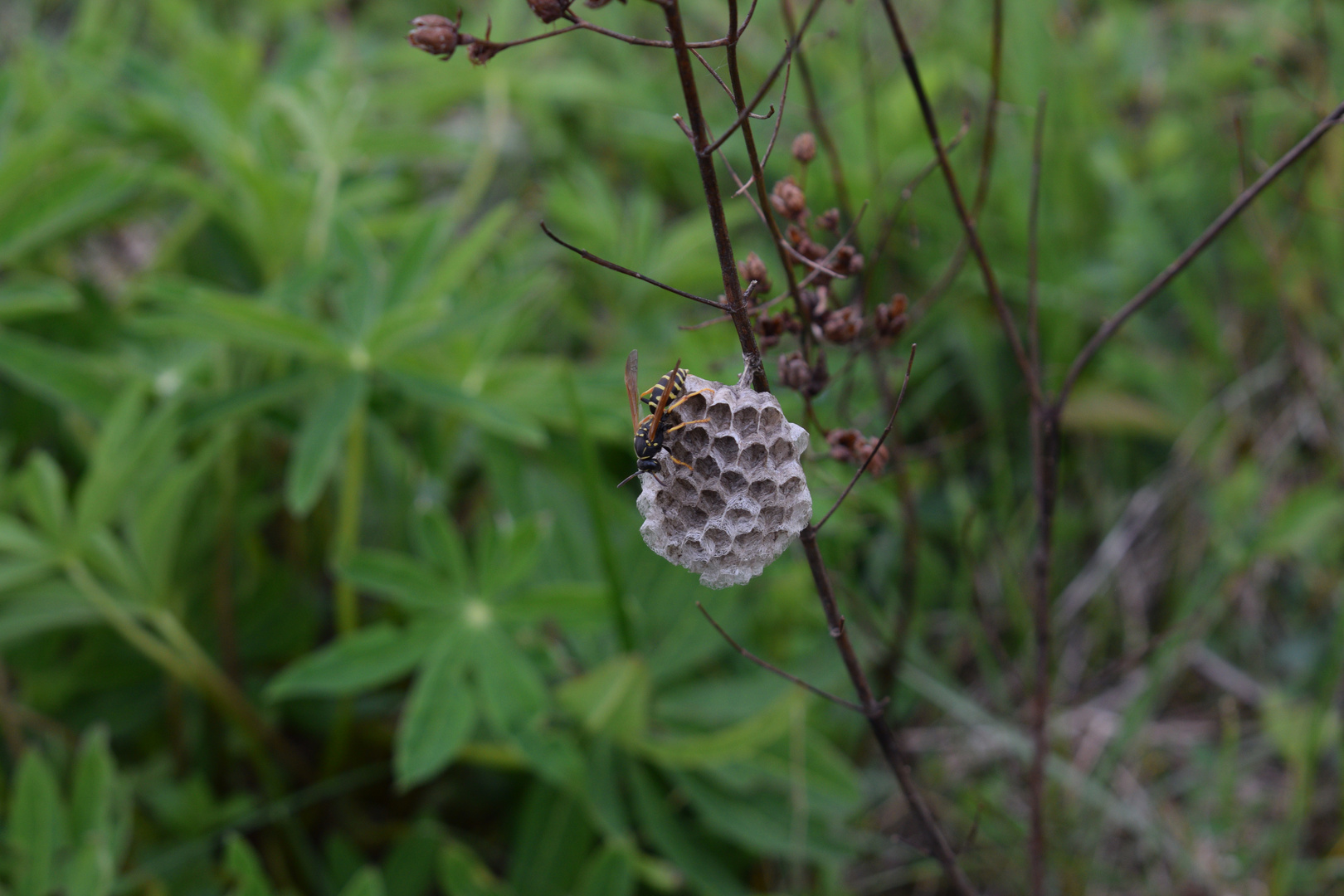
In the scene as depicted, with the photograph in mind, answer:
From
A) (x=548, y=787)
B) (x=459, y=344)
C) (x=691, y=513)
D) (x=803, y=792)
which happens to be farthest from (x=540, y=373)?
(x=691, y=513)

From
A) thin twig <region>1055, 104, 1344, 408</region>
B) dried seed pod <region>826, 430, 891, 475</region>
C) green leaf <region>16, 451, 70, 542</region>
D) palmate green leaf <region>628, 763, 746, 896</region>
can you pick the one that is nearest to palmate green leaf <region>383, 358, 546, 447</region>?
green leaf <region>16, 451, 70, 542</region>

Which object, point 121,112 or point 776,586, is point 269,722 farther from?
point 121,112

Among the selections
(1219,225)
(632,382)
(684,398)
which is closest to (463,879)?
(632,382)

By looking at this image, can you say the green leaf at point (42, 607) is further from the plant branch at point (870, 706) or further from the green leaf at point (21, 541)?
the plant branch at point (870, 706)

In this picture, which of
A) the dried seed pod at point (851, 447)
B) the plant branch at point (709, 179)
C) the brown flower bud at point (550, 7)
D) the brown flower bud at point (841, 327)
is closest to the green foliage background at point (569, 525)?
the dried seed pod at point (851, 447)

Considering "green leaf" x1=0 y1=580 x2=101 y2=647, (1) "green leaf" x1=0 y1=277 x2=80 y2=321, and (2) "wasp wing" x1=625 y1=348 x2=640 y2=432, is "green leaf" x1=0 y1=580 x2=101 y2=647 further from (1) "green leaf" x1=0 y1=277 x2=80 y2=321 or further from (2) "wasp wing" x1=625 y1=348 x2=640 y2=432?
(2) "wasp wing" x1=625 y1=348 x2=640 y2=432

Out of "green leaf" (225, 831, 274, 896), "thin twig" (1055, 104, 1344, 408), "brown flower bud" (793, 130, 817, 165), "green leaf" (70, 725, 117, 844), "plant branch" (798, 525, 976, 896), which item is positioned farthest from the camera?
"green leaf" (70, 725, 117, 844)
